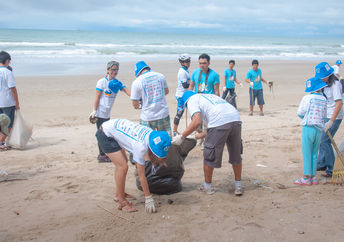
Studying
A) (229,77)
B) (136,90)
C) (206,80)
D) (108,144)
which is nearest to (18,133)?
(136,90)

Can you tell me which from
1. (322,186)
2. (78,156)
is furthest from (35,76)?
(322,186)

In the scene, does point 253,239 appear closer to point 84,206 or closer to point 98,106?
point 84,206

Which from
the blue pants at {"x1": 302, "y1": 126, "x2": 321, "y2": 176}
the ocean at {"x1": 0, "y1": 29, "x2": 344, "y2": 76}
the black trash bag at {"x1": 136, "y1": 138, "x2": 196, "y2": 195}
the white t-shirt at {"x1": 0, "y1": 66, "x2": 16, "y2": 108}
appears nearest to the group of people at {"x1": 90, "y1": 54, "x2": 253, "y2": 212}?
the black trash bag at {"x1": 136, "y1": 138, "x2": 196, "y2": 195}

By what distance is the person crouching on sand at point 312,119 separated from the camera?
4254 millimetres

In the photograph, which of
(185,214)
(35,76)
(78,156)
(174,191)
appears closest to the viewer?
(185,214)

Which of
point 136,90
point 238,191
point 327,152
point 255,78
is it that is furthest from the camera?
point 255,78

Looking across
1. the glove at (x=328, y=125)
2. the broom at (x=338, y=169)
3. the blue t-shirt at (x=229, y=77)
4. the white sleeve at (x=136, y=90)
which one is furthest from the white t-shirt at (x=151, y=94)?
the blue t-shirt at (x=229, y=77)

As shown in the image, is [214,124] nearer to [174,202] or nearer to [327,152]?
[174,202]

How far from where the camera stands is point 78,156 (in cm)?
600

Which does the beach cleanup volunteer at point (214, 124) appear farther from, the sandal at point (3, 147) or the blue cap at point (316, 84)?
the sandal at point (3, 147)

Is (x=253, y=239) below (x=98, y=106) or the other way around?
below

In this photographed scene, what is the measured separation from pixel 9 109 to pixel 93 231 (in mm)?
3970

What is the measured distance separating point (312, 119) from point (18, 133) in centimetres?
516

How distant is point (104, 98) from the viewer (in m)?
5.50
